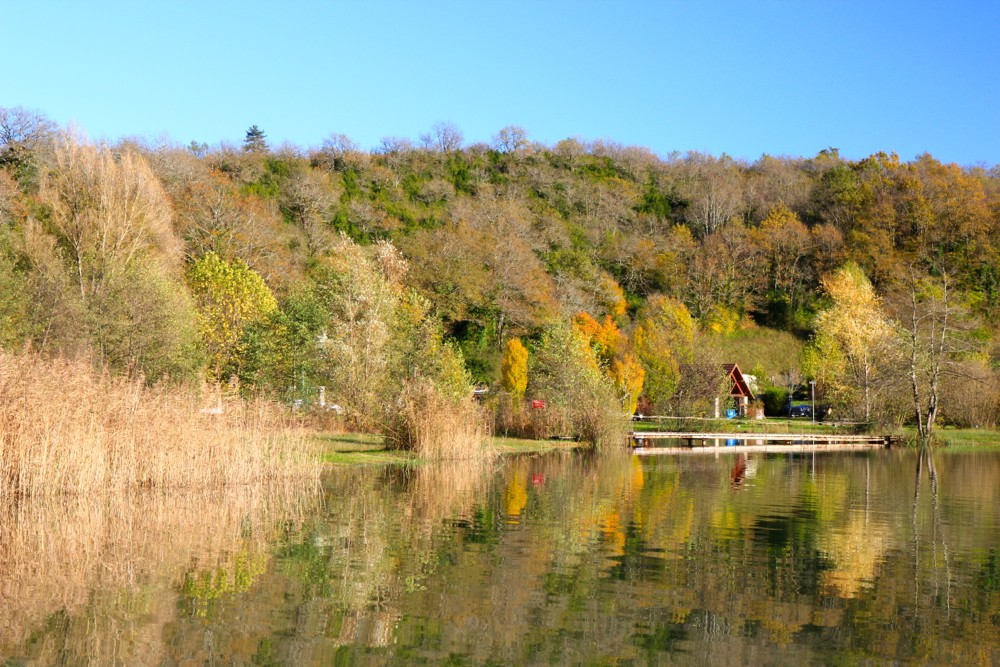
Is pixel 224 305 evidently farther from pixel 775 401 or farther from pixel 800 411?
pixel 800 411

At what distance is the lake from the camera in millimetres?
9031

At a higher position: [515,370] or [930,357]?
[930,357]

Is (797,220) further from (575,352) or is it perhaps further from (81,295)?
(81,295)

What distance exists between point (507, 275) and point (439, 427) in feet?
133

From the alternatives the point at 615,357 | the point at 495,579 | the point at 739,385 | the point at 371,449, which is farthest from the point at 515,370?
the point at 495,579

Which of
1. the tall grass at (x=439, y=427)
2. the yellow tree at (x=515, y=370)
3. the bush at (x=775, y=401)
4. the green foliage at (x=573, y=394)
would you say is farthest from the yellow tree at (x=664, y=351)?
the tall grass at (x=439, y=427)

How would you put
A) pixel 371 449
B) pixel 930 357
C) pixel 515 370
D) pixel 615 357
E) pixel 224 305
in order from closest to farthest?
1. pixel 371 449
2. pixel 224 305
3. pixel 930 357
4. pixel 515 370
5. pixel 615 357

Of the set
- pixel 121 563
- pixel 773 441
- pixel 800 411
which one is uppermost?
pixel 800 411

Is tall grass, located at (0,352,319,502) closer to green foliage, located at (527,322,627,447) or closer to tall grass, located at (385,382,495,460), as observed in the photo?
tall grass, located at (385,382,495,460)

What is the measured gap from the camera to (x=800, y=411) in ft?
222

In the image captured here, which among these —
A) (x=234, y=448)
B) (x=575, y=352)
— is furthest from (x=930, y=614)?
(x=575, y=352)

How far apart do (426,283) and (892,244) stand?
4087 cm

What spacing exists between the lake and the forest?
9513 mm

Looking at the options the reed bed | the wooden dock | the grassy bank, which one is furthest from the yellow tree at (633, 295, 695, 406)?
the reed bed
